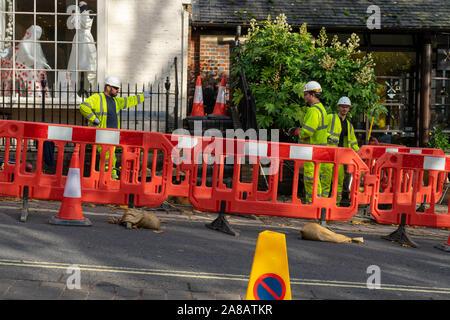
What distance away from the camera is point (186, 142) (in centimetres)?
734

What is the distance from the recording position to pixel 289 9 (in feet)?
45.6

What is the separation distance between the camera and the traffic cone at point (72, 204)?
6625 mm

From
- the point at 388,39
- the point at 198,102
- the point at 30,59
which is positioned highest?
the point at 388,39

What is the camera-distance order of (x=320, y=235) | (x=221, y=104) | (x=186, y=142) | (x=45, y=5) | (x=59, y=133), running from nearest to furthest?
(x=320, y=235), (x=59, y=133), (x=186, y=142), (x=45, y=5), (x=221, y=104)

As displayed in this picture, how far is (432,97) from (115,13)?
7863 millimetres

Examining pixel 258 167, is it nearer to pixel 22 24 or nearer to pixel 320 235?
pixel 320 235

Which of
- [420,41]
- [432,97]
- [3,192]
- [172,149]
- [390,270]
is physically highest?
[420,41]

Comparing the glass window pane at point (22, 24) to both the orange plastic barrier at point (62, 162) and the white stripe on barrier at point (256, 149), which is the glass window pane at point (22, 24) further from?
the white stripe on barrier at point (256, 149)

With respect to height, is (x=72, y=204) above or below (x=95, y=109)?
below

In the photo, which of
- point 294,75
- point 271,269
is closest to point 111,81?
point 294,75

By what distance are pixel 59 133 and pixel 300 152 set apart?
2.88 m

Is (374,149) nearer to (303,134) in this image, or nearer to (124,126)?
(303,134)

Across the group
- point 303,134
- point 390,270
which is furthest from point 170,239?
point 303,134

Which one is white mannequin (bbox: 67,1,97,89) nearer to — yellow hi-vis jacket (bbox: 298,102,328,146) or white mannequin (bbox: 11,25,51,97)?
white mannequin (bbox: 11,25,51,97)
